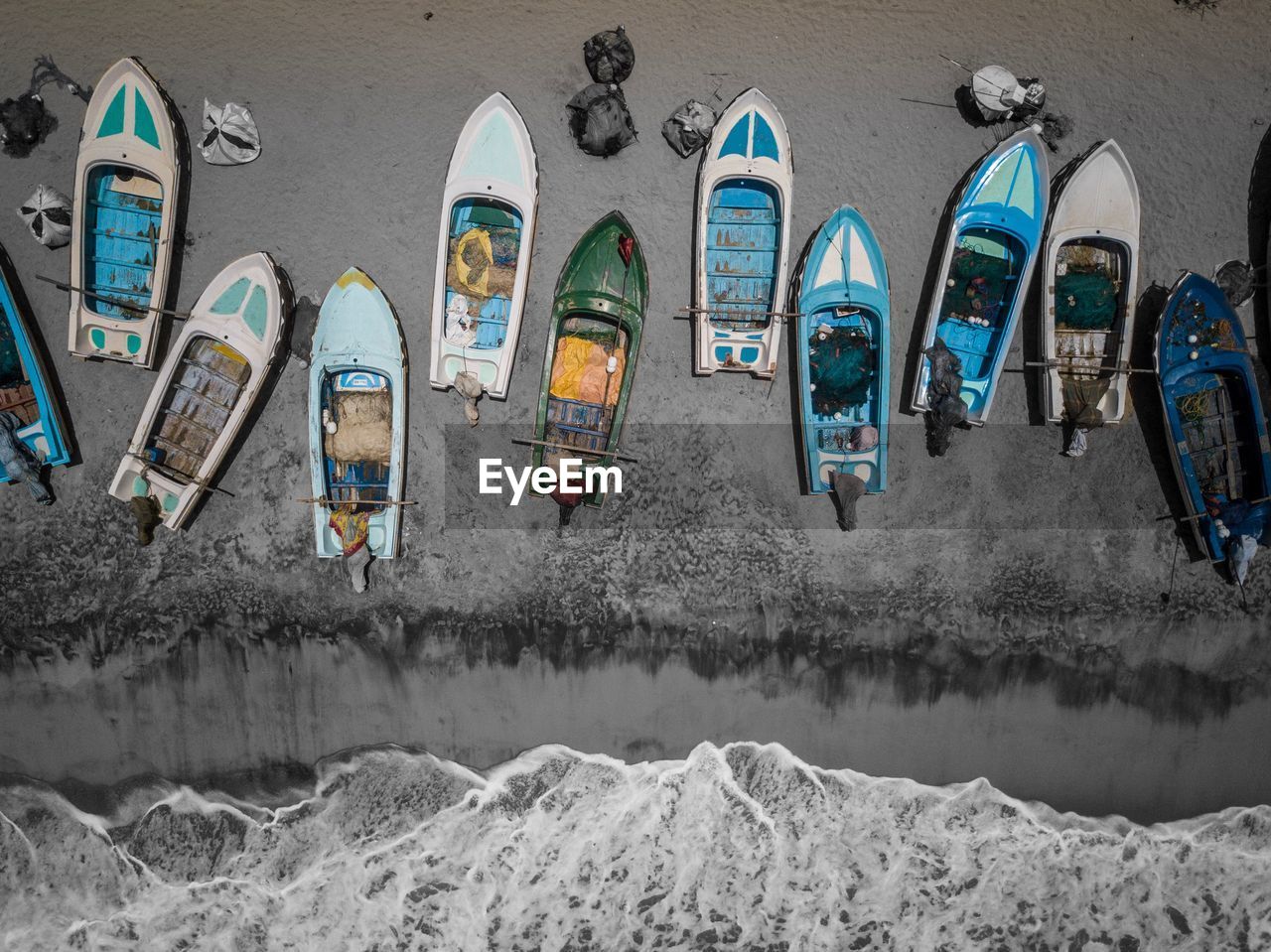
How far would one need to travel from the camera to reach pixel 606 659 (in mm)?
6281

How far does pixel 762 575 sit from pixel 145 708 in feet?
15.9

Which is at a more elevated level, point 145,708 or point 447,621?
point 447,621

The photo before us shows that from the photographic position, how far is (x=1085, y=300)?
19.6 ft

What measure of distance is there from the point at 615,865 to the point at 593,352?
3.89 m

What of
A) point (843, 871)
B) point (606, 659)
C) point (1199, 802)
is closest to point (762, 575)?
point (606, 659)

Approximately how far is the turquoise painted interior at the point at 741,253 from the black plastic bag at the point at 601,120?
0.82 meters

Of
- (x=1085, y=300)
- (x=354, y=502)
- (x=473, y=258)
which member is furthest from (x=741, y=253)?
(x=354, y=502)

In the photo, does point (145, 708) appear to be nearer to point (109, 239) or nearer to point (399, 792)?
point (399, 792)

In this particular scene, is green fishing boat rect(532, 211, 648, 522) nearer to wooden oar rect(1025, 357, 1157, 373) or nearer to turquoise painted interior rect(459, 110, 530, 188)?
turquoise painted interior rect(459, 110, 530, 188)

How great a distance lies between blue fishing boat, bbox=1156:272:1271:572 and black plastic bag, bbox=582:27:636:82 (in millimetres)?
4297

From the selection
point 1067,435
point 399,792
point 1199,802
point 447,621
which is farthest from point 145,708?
point 1199,802

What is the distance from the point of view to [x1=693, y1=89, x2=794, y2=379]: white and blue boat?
19.4 feet

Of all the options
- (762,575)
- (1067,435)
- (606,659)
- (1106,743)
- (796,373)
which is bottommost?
(1106,743)

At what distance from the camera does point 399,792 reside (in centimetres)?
631
